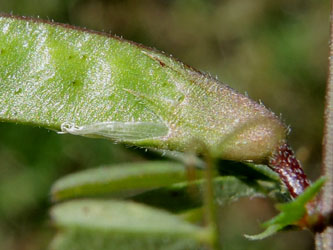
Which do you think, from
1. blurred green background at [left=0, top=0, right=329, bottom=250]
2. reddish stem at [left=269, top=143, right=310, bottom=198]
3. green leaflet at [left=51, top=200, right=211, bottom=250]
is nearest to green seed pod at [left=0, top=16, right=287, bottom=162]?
reddish stem at [left=269, top=143, right=310, bottom=198]

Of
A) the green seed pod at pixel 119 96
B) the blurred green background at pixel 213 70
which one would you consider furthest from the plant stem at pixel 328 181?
the blurred green background at pixel 213 70

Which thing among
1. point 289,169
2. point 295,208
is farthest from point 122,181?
point 295,208

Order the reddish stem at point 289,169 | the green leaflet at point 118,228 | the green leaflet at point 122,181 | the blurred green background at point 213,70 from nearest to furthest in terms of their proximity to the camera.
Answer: the green leaflet at point 118,228, the reddish stem at point 289,169, the green leaflet at point 122,181, the blurred green background at point 213,70

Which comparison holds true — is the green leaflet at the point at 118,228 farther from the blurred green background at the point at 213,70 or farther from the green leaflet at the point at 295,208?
the blurred green background at the point at 213,70

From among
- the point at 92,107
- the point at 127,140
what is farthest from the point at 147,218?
the point at 92,107

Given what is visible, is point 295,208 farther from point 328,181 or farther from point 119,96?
point 119,96

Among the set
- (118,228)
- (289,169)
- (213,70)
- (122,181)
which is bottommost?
(118,228)

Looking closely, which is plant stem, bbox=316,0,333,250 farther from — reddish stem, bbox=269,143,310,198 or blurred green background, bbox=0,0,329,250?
blurred green background, bbox=0,0,329,250
